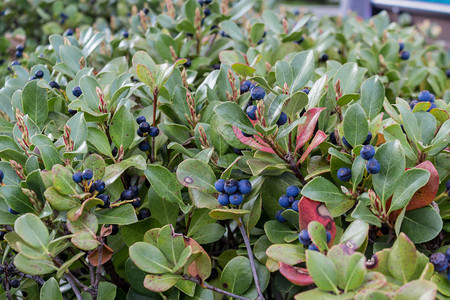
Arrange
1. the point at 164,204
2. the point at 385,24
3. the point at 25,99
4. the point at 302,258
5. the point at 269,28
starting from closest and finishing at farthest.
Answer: the point at 302,258
the point at 164,204
the point at 25,99
the point at 269,28
the point at 385,24

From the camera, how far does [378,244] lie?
0.99 meters

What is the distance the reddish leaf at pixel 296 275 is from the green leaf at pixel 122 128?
54cm

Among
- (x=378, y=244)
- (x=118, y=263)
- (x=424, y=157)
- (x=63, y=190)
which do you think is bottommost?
(x=118, y=263)

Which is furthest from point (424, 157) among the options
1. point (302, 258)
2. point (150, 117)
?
point (150, 117)

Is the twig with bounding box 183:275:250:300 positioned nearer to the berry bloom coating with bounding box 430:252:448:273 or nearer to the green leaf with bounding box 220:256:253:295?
the green leaf with bounding box 220:256:253:295

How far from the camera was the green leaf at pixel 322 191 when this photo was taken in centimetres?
100

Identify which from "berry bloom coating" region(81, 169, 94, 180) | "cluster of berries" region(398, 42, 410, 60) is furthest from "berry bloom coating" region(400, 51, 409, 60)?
"berry bloom coating" region(81, 169, 94, 180)

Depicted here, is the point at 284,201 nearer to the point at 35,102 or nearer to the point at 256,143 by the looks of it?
the point at 256,143

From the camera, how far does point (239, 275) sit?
42.3 inches

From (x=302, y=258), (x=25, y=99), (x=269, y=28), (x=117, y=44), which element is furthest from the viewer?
(x=269, y=28)

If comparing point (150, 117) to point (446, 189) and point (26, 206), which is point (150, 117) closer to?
point (26, 206)

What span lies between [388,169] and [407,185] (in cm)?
5

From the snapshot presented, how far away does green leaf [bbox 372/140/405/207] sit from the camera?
967 mm

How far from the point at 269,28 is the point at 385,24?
2.73ft
